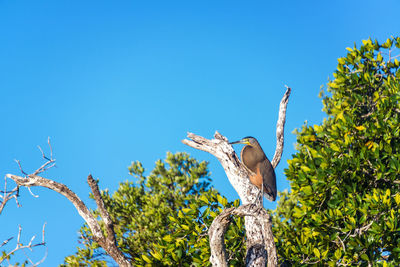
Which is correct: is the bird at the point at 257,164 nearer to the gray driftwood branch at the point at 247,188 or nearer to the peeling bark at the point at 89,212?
the gray driftwood branch at the point at 247,188

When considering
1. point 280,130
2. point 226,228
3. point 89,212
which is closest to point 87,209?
point 89,212

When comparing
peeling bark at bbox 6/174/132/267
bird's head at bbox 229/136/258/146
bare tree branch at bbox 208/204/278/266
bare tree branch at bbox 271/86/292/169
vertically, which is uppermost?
bare tree branch at bbox 271/86/292/169

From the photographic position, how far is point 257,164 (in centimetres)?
892

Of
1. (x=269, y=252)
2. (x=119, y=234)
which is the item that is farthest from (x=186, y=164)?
(x=269, y=252)

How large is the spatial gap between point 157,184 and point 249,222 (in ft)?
16.7

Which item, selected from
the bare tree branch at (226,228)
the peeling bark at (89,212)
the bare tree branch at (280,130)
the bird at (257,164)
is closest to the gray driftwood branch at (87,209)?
the peeling bark at (89,212)

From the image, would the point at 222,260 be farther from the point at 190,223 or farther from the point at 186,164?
the point at 186,164

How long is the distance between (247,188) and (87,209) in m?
3.26

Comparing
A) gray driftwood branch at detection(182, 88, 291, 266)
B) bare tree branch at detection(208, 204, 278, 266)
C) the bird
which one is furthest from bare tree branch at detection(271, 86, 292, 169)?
bare tree branch at detection(208, 204, 278, 266)

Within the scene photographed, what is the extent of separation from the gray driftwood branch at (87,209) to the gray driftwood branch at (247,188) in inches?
88.0

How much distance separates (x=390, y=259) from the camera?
8.52m

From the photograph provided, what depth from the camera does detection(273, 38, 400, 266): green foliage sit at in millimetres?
8250

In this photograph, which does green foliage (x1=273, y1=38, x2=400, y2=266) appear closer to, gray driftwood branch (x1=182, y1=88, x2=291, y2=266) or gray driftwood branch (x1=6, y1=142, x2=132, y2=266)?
gray driftwood branch (x1=182, y1=88, x2=291, y2=266)

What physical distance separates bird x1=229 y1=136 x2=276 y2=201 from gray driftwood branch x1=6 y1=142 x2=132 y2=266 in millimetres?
3025
